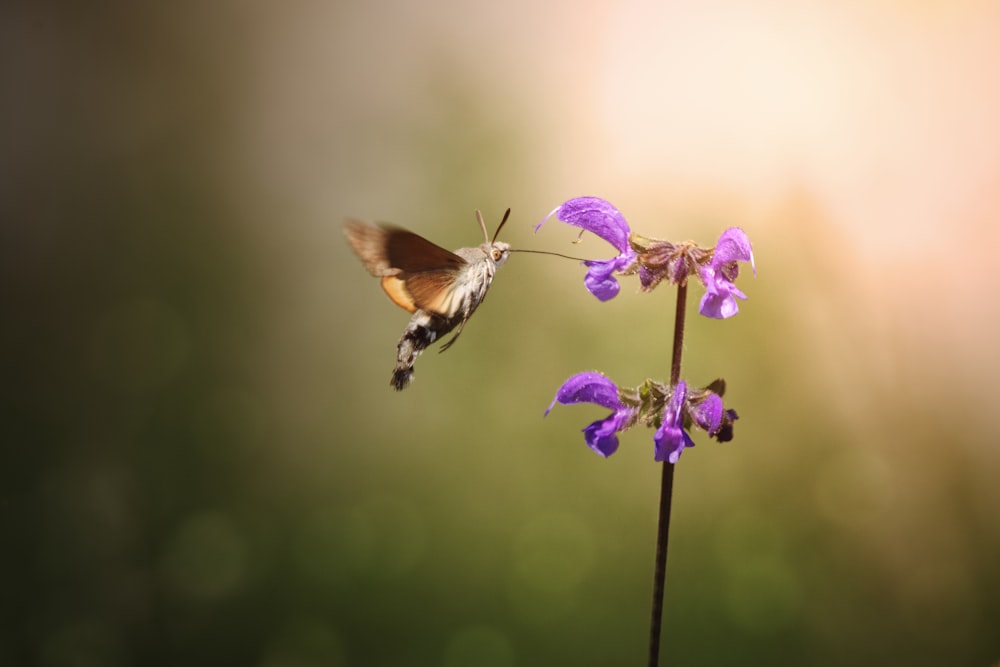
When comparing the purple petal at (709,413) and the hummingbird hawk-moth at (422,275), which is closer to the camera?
the purple petal at (709,413)

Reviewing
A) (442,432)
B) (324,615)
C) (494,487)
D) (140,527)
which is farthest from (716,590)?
(140,527)

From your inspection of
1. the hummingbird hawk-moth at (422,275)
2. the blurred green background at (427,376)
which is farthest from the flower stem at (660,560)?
the blurred green background at (427,376)

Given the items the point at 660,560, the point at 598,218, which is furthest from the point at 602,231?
the point at 660,560

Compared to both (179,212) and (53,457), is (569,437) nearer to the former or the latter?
(179,212)

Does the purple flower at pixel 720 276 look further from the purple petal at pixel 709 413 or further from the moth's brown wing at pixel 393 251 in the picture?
the moth's brown wing at pixel 393 251

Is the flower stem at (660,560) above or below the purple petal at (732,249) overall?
below

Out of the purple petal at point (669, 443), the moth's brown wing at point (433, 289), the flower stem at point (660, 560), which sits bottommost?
the flower stem at point (660, 560)

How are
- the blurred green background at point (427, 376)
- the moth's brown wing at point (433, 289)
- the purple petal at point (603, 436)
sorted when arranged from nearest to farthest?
1. the purple petal at point (603, 436)
2. the moth's brown wing at point (433, 289)
3. the blurred green background at point (427, 376)
